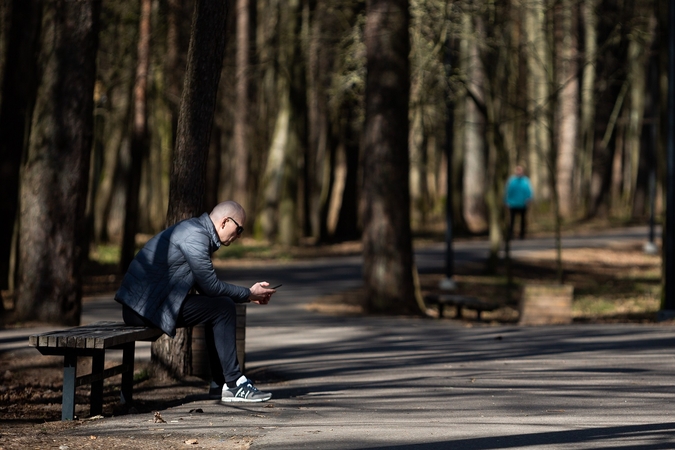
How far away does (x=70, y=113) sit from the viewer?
12469 mm

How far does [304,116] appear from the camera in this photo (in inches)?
1174

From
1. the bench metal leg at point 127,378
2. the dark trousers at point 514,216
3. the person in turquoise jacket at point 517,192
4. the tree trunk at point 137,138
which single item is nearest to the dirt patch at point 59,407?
the bench metal leg at point 127,378

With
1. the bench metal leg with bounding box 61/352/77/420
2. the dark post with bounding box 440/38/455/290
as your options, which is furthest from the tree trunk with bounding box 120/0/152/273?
the bench metal leg with bounding box 61/352/77/420

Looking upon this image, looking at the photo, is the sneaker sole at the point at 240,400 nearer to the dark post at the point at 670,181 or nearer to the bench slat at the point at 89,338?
the bench slat at the point at 89,338

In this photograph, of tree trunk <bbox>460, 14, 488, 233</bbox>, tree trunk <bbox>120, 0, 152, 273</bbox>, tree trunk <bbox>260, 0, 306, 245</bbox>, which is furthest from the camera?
tree trunk <bbox>460, 14, 488, 233</bbox>

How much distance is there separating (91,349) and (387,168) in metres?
9.06

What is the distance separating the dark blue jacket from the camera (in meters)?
7.75

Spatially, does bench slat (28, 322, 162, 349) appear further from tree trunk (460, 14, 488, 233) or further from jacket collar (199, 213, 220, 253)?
tree trunk (460, 14, 488, 233)

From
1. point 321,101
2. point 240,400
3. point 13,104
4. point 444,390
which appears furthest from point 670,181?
point 321,101

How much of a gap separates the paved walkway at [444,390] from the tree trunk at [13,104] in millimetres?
4301

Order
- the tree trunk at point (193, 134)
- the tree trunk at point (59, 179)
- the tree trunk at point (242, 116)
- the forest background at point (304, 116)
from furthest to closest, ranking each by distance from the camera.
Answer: the tree trunk at point (242, 116), the forest background at point (304, 116), the tree trunk at point (59, 179), the tree trunk at point (193, 134)

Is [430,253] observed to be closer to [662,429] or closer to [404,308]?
[404,308]

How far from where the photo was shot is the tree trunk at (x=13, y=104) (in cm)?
1703

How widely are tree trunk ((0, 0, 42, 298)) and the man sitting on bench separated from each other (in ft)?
31.9
